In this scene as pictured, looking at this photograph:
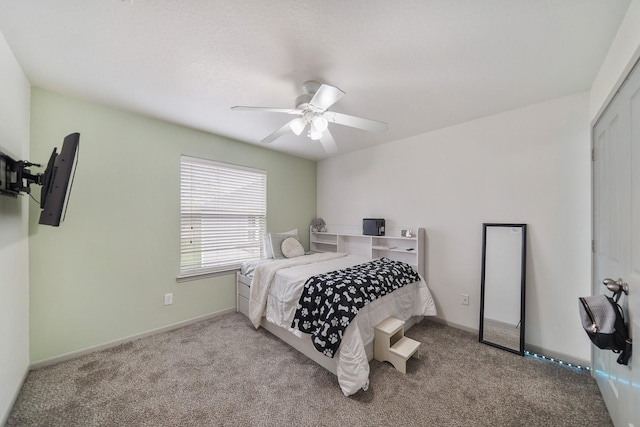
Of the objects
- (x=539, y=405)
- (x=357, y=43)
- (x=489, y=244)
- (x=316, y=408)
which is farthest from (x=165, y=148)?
(x=539, y=405)

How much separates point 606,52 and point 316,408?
3.15 metres

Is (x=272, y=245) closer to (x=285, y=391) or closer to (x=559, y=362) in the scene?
(x=285, y=391)

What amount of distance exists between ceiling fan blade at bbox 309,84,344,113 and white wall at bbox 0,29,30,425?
6.45 ft

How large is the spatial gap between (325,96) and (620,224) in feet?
6.52

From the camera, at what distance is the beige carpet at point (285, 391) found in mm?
1563

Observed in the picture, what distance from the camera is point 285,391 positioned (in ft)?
5.95

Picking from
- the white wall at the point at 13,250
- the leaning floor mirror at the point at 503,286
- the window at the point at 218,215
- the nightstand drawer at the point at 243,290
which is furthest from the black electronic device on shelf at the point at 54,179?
the leaning floor mirror at the point at 503,286

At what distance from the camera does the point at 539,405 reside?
167cm

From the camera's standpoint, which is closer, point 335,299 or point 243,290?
point 335,299

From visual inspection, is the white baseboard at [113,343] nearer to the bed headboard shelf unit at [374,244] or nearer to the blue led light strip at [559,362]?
the bed headboard shelf unit at [374,244]

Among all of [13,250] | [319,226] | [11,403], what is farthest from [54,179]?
[319,226]

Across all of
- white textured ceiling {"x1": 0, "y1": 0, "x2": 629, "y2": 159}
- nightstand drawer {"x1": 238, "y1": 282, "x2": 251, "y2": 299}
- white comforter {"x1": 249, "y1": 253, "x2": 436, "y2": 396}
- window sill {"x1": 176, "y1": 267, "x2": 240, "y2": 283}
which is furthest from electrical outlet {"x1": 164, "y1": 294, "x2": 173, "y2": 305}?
white textured ceiling {"x1": 0, "y1": 0, "x2": 629, "y2": 159}

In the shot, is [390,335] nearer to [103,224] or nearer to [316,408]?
[316,408]

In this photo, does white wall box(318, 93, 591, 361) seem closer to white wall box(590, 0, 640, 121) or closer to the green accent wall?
white wall box(590, 0, 640, 121)
